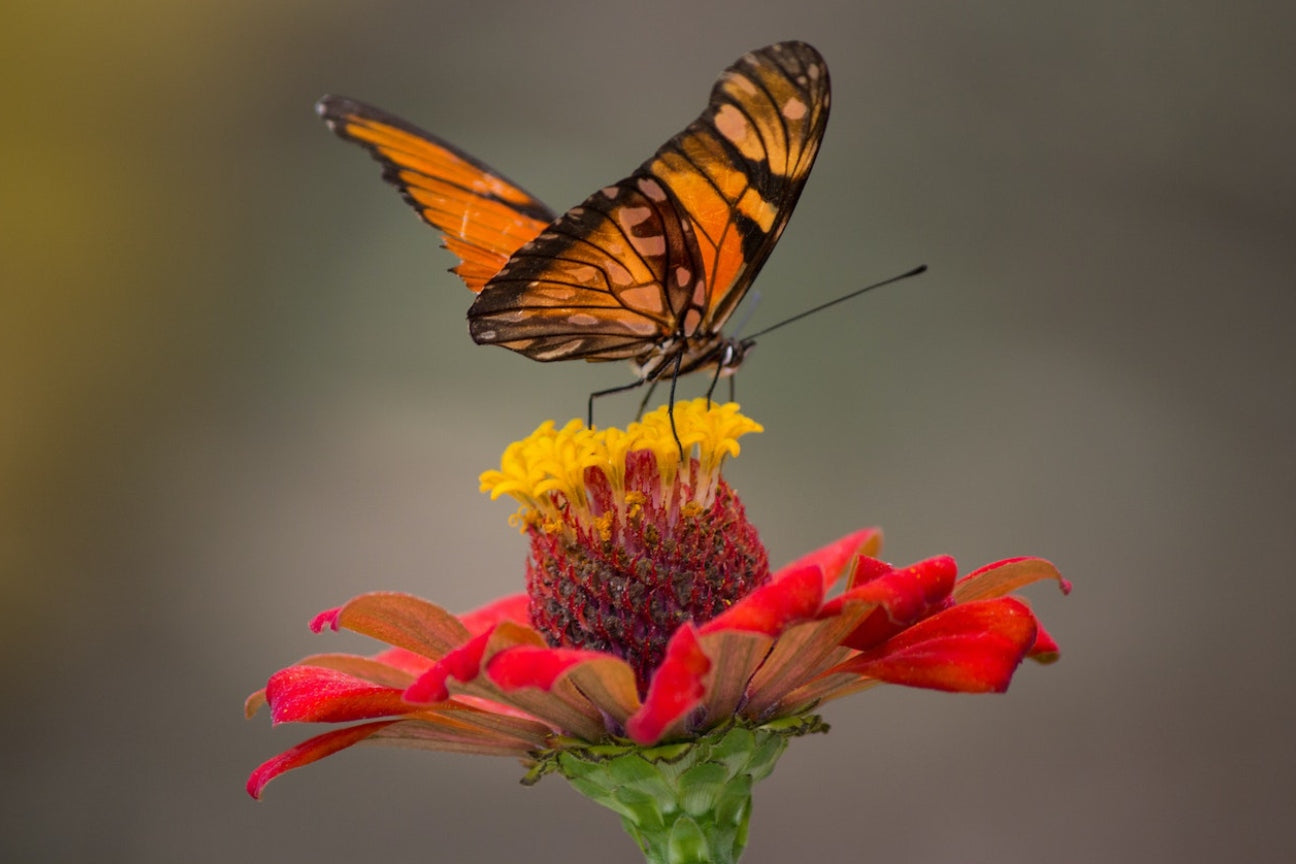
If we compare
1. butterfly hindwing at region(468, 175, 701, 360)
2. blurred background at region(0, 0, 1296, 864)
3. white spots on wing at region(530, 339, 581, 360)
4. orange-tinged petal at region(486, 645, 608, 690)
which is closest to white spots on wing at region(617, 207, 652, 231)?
butterfly hindwing at region(468, 175, 701, 360)

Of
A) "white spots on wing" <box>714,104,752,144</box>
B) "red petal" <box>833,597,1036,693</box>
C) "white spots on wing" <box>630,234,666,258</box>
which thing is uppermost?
"white spots on wing" <box>714,104,752,144</box>

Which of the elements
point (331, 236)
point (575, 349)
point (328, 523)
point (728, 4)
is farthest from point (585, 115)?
point (575, 349)

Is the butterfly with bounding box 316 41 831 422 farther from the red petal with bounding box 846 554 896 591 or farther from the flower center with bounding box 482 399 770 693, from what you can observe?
the red petal with bounding box 846 554 896 591

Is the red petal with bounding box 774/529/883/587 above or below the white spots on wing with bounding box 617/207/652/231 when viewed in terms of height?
below

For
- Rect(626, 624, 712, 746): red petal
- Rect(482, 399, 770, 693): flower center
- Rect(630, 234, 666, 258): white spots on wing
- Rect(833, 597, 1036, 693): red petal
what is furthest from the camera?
Rect(630, 234, 666, 258): white spots on wing

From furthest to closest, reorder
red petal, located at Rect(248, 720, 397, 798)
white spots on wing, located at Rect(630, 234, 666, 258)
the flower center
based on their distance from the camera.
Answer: white spots on wing, located at Rect(630, 234, 666, 258) → the flower center → red petal, located at Rect(248, 720, 397, 798)

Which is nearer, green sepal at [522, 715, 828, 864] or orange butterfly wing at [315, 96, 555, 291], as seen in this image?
green sepal at [522, 715, 828, 864]
